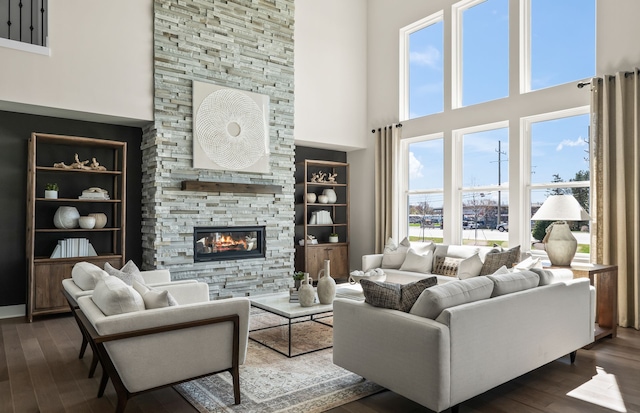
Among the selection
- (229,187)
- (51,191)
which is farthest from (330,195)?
(51,191)

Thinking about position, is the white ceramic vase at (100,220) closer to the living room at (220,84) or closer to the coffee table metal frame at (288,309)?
the living room at (220,84)

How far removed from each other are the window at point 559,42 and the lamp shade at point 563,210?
A: 1.85 metres

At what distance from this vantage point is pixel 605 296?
439 centimetres

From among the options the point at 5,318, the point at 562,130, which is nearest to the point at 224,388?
the point at 5,318

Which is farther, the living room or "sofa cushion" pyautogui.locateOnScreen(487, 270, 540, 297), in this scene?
the living room

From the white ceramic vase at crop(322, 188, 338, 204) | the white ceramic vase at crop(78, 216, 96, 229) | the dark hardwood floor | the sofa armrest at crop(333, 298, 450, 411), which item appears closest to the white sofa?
the sofa armrest at crop(333, 298, 450, 411)

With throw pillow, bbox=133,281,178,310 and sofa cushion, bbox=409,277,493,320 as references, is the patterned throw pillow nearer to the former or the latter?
sofa cushion, bbox=409,277,493,320

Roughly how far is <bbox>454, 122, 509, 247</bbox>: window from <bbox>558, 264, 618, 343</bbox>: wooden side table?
1.78 m

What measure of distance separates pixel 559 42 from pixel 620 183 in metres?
2.02

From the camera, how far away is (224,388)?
311cm

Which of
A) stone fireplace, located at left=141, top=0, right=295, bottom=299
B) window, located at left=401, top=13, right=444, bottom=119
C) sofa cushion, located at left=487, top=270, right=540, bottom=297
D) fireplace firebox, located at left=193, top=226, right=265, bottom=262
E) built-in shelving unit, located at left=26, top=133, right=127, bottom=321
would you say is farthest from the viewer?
window, located at left=401, top=13, right=444, bottom=119

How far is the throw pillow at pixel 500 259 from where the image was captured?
5207 mm

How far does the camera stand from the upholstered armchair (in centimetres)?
250

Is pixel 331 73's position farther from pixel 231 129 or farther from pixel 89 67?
pixel 89 67
